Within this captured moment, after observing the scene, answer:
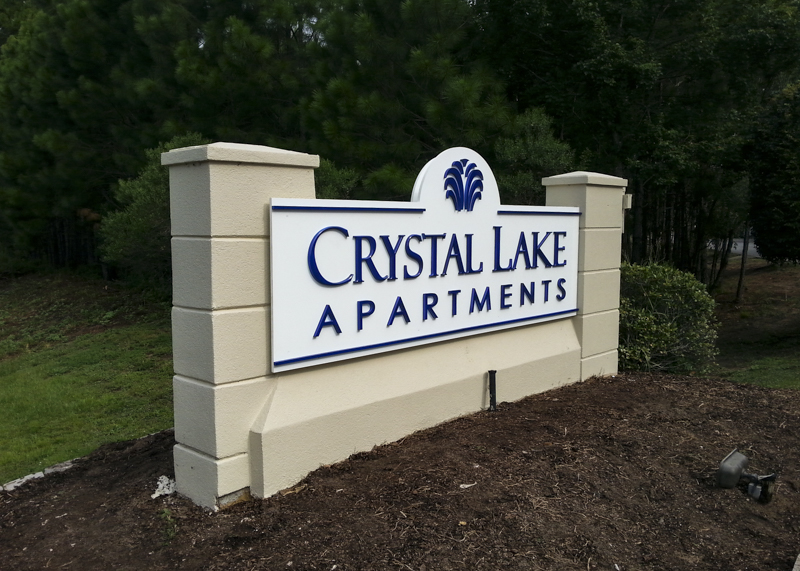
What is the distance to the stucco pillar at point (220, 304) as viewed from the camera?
371 centimetres

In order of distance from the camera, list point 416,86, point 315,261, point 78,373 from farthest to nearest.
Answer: point 416,86 → point 78,373 → point 315,261

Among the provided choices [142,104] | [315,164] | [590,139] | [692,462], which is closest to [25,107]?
[142,104]

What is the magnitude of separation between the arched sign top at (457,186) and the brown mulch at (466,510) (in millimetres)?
1491

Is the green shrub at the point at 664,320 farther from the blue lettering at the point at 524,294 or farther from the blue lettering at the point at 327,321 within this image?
the blue lettering at the point at 327,321

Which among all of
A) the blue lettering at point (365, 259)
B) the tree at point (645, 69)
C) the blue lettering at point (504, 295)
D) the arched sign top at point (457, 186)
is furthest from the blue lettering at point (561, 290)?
the tree at point (645, 69)

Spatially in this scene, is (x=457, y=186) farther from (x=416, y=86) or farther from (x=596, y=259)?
(x=416, y=86)

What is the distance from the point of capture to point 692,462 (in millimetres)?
4527

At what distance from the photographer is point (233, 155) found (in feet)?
12.2

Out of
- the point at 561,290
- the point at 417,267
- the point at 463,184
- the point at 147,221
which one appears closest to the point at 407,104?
the point at 147,221

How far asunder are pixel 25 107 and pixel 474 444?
15968 millimetres

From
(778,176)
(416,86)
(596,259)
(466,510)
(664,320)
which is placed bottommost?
(466,510)

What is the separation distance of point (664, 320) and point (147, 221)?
24.1 ft

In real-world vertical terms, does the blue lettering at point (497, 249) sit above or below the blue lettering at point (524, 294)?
above

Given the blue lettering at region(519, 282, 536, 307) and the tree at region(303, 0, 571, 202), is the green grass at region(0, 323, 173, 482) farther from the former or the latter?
the tree at region(303, 0, 571, 202)
